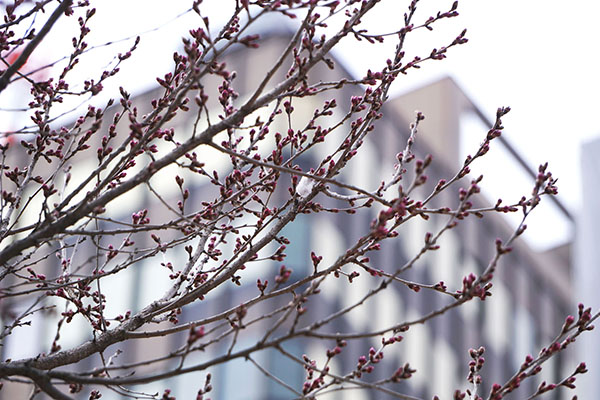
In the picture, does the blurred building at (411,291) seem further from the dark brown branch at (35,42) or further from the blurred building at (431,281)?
the dark brown branch at (35,42)

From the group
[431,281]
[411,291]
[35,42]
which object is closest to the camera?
[35,42]

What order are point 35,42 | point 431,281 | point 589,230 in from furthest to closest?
point 431,281, point 589,230, point 35,42

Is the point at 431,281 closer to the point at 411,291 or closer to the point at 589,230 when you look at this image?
the point at 411,291

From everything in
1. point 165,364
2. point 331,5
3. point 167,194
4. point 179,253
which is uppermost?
point 167,194

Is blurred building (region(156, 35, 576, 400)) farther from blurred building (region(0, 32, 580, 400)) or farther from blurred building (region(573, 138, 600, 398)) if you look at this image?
blurred building (region(573, 138, 600, 398))

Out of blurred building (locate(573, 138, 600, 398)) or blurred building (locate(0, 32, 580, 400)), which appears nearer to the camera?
blurred building (locate(573, 138, 600, 398))

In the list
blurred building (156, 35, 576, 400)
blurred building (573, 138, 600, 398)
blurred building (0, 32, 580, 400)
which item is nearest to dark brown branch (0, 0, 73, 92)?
blurred building (573, 138, 600, 398)

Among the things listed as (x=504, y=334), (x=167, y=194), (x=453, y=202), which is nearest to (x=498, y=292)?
(x=504, y=334)

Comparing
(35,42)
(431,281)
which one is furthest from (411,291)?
(35,42)

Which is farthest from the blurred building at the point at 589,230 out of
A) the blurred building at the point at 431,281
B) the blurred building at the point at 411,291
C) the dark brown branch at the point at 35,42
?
the dark brown branch at the point at 35,42

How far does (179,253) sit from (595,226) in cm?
1015

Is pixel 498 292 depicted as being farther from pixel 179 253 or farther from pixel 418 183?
pixel 418 183

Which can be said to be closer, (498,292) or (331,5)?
(331,5)

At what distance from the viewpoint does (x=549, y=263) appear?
36281 mm
